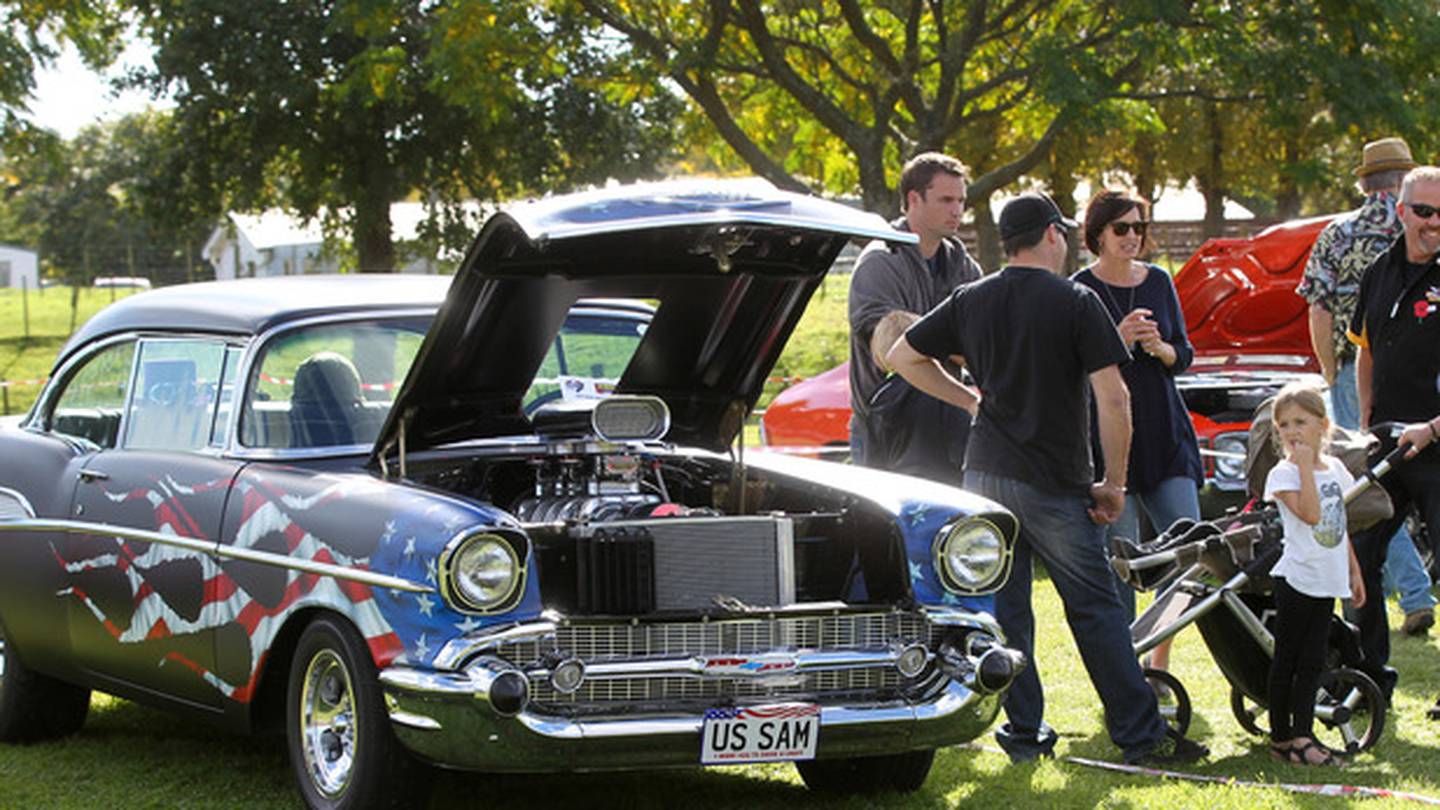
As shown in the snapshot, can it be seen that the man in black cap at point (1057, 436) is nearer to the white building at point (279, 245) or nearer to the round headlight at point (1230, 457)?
the round headlight at point (1230, 457)

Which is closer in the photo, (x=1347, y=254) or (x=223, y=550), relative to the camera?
Answer: (x=223, y=550)

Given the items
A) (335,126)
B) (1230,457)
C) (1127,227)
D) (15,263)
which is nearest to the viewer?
(1127,227)

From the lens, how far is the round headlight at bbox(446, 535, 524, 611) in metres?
4.97

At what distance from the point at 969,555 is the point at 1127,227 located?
1.70 meters

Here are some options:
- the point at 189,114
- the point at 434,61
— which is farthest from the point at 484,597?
the point at 189,114

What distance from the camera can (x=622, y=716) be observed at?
5.01 metres

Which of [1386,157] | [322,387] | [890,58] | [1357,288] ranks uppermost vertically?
[890,58]

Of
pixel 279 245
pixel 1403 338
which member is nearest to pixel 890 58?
pixel 1403 338

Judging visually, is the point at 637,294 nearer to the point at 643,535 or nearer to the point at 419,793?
the point at 643,535

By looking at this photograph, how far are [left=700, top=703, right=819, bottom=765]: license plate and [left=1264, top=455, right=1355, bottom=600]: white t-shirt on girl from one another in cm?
178

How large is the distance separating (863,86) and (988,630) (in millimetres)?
19531

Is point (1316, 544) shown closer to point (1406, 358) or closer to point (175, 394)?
point (1406, 358)

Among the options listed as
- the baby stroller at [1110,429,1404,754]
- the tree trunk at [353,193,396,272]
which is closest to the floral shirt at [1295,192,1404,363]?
the baby stroller at [1110,429,1404,754]

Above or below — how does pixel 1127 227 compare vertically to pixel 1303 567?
above
